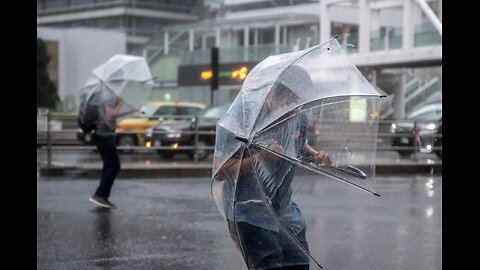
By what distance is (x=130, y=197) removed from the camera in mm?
13258

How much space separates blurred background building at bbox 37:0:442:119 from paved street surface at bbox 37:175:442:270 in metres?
7.47

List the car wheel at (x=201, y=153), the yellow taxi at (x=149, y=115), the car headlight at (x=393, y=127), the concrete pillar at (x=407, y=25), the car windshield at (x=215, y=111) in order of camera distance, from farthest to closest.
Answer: the concrete pillar at (x=407, y=25) < the yellow taxi at (x=149, y=115) < the car windshield at (x=215, y=111) < the car headlight at (x=393, y=127) < the car wheel at (x=201, y=153)

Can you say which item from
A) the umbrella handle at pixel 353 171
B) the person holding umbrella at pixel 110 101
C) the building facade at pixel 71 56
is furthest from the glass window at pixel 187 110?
the umbrella handle at pixel 353 171

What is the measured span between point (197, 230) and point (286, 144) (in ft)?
18.5

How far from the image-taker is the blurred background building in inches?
1017

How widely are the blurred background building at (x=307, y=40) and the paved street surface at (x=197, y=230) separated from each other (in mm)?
7467

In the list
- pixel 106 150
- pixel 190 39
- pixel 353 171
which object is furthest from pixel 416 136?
pixel 190 39

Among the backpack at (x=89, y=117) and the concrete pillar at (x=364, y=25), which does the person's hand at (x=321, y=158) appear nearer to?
the backpack at (x=89, y=117)

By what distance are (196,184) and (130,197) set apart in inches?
100

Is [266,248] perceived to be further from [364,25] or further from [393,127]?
[364,25]

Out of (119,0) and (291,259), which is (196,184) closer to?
(291,259)

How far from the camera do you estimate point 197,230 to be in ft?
32.8

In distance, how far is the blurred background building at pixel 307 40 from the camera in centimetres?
2584

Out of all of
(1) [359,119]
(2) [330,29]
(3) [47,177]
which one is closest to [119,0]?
(2) [330,29]
